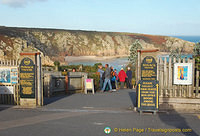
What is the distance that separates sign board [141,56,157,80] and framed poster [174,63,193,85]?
0.88 meters

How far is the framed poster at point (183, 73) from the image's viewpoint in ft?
34.7

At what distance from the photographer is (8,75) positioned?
39.5 ft

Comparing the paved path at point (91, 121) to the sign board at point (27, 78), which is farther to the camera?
the sign board at point (27, 78)

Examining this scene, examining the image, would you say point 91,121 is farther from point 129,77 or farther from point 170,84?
point 129,77

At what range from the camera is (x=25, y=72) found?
37.7 ft

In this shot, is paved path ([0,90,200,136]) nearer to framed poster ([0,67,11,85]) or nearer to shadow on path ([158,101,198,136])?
shadow on path ([158,101,198,136])

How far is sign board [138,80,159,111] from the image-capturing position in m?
9.98

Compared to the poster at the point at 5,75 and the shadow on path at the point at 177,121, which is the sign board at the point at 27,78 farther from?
the shadow on path at the point at 177,121

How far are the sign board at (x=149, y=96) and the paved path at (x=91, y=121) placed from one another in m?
0.30

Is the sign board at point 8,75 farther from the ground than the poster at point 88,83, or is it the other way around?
the sign board at point 8,75

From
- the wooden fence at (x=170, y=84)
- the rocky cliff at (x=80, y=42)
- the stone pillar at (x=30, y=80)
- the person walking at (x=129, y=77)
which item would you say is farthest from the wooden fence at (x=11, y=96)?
the rocky cliff at (x=80, y=42)

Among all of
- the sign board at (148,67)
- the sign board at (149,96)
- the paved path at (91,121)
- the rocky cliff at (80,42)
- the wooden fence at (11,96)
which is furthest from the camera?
the rocky cliff at (80,42)

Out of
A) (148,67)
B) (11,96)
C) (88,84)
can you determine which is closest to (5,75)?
(11,96)

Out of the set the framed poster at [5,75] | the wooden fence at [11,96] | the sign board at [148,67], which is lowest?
the wooden fence at [11,96]
